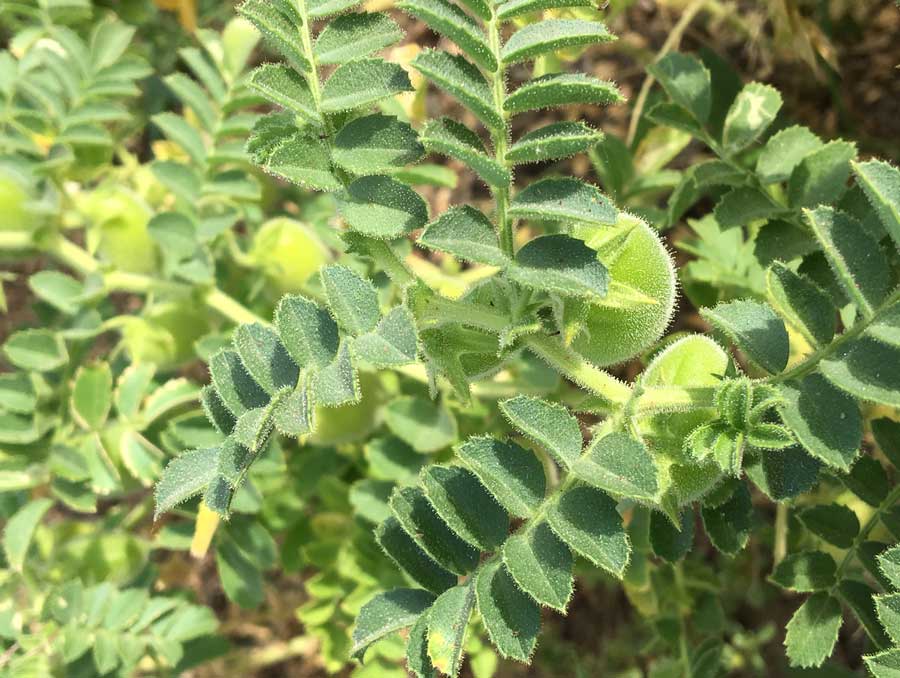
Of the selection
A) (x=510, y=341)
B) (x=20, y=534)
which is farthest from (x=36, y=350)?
(x=510, y=341)

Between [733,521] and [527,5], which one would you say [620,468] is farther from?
[527,5]

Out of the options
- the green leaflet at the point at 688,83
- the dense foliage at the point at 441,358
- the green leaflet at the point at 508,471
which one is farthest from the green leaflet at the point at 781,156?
the green leaflet at the point at 508,471

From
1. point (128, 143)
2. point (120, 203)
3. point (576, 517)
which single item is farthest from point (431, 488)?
point (128, 143)

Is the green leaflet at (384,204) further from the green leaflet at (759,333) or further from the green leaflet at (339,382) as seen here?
the green leaflet at (759,333)

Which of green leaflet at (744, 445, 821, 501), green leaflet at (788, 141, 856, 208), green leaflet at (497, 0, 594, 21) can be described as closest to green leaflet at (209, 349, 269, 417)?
green leaflet at (497, 0, 594, 21)

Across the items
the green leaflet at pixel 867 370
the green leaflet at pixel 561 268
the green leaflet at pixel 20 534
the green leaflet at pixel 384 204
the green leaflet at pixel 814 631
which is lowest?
the green leaflet at pixel 20 534

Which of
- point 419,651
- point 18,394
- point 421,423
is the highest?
point 419,651

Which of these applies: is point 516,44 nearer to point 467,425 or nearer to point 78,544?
point 467,425
